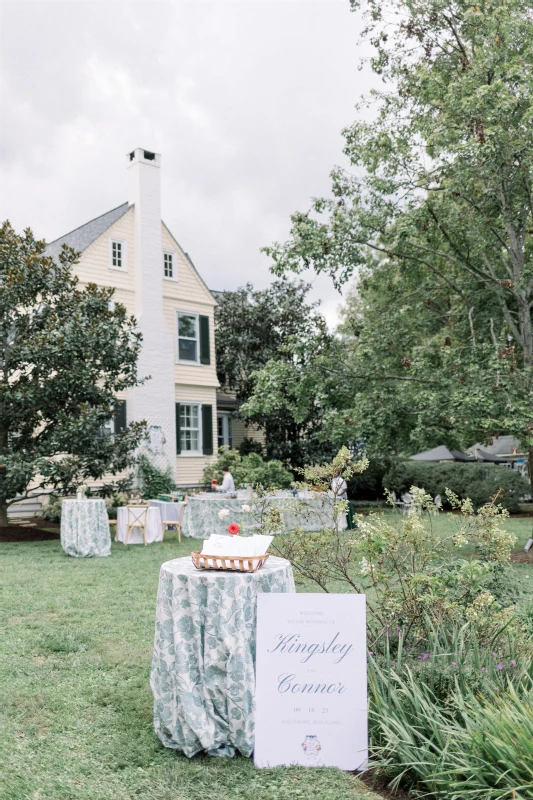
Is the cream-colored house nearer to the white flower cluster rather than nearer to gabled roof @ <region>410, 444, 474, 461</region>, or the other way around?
gabled roof @ <region>410, 444, 474, 461</region>

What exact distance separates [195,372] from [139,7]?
1028 centimetres

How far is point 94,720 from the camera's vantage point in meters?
3.88

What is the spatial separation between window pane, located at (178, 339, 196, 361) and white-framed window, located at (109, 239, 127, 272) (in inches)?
106

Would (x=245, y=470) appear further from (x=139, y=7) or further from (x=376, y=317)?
(x=139, y=7)

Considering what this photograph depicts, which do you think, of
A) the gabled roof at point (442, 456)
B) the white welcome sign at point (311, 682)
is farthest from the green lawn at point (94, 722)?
the gabled roof at point (442, 456)

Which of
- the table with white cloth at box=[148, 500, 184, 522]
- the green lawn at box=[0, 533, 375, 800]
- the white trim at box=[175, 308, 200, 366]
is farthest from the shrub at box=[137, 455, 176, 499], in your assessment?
the green lawn at box=[0, 533, 375, 800]

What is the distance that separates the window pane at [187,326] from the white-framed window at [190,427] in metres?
2.09

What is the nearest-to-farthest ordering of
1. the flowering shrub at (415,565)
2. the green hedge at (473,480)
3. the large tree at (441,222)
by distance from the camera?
the flowering shrub at (415,565)
the large tree at (441,222)
the green hedge at (473,480)

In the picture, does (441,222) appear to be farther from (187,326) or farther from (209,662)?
(187,326)

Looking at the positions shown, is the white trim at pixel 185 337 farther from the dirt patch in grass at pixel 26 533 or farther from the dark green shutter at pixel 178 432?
the dirt patch in grass at pixel 26 533

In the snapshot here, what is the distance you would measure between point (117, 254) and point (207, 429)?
554 centimetres

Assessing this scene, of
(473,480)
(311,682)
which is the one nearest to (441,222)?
(311,682)

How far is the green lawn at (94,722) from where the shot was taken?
3100mm

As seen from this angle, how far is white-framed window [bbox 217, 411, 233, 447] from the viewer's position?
21.2 m
